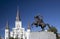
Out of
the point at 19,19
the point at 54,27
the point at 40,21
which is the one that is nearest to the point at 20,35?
the point at 19,19

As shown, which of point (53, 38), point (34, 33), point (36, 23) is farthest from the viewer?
point (36, 23)

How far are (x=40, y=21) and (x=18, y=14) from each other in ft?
150

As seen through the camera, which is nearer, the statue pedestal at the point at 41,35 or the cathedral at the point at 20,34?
the statue pedestal at the point at 41,35

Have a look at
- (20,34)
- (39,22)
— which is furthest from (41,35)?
(20,34)

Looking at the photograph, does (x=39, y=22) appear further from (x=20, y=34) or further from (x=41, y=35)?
(x=20, y=34)

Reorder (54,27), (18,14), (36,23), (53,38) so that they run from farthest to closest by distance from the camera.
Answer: (18,14)
(54,27)
(36,23)
(53,38)

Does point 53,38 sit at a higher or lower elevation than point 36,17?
lower

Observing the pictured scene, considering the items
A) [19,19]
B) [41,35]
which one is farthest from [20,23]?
[41,35]

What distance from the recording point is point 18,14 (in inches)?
3391

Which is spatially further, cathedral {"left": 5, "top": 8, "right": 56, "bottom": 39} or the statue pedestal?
cathedral {"left": 5, "top": 8, "right": 56, "bottom": 39}

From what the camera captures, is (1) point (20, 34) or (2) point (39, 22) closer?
(2) point (39, 22)

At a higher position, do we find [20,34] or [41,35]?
[20,34]

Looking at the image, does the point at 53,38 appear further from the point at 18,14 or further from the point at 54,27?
the point at 18,14

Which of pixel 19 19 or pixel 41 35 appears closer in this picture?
pixel 41 35
